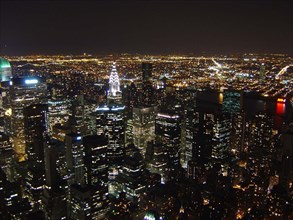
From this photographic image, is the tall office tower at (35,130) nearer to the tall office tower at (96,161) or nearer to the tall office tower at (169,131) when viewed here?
the tall office tower at (96,161)

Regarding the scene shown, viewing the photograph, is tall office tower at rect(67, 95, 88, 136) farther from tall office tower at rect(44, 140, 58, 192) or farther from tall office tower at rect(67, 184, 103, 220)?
tall office tower at rect(67, 184, 103, 220)

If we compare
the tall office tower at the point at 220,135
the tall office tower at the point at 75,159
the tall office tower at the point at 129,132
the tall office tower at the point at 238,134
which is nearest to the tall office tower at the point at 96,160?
the tall office tower at the point at 75,159

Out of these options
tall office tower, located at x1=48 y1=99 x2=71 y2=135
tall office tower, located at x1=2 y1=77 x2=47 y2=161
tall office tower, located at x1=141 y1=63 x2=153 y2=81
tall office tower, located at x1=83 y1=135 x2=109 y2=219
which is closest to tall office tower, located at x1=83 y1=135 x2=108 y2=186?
tall office tower, located at x1=83 y1=135 x2=109 y2=219

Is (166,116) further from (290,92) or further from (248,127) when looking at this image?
(290,92)

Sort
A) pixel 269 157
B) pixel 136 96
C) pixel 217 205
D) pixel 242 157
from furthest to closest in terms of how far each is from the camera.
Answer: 1. pixel 136 96
2. pixel 242 157
3. pixel 269 157
4. pixel 217 205

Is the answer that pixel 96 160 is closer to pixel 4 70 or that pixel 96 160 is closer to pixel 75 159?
pixel 75 159

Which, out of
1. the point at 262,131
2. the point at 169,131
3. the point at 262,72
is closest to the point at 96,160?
the point at 169,131

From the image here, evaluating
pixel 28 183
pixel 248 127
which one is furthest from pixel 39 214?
pixel 248 127
